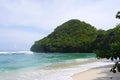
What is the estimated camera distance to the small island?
89213 mm

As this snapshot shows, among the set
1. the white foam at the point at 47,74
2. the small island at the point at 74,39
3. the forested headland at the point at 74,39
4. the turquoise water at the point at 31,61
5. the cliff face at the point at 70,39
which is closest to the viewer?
the white foam at the point at 47,74

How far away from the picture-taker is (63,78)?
57.7 feet

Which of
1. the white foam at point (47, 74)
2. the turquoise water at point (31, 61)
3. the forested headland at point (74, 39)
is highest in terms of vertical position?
the forested headland at point (74, 39)

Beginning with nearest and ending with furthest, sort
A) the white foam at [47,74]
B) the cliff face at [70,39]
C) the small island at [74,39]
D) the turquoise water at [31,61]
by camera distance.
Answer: the white foam at [47,74], the turquoise water at [31,61], the small island at [74,39], the cliff face at [70,39]

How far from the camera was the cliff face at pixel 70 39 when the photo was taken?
95.9 m

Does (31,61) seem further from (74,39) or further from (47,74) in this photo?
(74,39)

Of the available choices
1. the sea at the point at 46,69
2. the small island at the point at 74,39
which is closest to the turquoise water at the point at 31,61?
the sea at the point at 46,69

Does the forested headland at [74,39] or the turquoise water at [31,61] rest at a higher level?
the forested headland at [74,39]

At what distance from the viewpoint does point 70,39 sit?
107 metres

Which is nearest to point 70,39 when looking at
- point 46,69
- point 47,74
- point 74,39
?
point 74,39

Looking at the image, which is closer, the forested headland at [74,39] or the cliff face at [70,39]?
the forested headland at [74,39]

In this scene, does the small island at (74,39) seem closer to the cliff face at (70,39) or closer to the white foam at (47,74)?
the cliff face at (70,39)

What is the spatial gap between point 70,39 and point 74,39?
1.98 metres

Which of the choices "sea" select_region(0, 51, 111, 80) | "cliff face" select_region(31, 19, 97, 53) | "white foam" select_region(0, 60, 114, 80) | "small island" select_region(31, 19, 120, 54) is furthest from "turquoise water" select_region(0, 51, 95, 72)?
"cliff face" select_region(31, 19, 97, 53)
